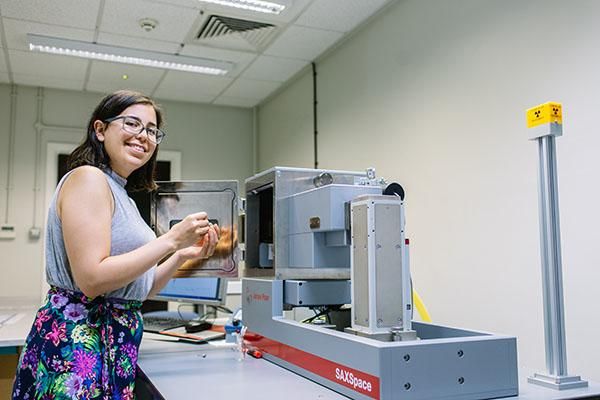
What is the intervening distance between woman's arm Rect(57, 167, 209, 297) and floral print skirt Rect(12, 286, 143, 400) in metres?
0.09

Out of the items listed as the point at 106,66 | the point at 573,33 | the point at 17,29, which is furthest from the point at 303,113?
the point at 573,33

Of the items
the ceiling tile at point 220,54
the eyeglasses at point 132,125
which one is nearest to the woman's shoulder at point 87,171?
the eyeglasses at point 132,125

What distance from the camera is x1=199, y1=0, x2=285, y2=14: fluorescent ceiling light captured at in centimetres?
329

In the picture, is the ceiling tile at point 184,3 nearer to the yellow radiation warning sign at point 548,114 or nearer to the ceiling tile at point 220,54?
the ceiling tile at point 220,54

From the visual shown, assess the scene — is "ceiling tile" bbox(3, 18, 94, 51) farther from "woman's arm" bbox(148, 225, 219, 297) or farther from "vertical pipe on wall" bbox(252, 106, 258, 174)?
"woman's arm" bbox(148, 225, 219, 297)

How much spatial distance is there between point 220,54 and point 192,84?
85 cm

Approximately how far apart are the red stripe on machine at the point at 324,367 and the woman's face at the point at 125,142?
65cm

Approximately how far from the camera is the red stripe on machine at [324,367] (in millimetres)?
1139

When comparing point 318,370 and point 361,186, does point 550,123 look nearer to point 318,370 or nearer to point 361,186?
point 361,186

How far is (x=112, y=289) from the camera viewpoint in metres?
1.19

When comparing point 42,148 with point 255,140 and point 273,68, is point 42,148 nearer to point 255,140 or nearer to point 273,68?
point 255,140

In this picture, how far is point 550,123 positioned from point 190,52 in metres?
3.31

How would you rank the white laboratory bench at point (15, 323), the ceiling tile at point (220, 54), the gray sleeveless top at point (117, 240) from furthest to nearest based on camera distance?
the ceiling tile at point (220, 54) → the white laboratory bench at point (15, 323) → the gray sleeveless top at point (117, 240)

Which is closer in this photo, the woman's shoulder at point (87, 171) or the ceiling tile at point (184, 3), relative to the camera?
the woman's shoulder at point (87, 171)
